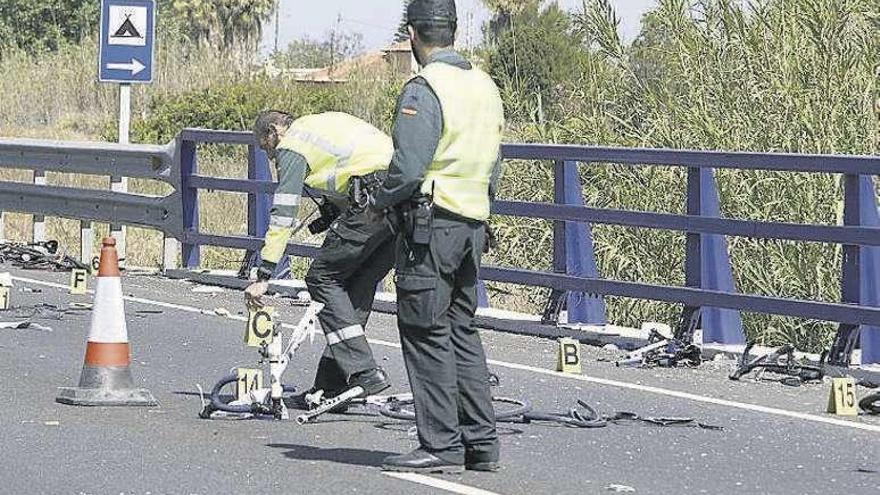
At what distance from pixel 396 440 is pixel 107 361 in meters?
1.79

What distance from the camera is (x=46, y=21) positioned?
67.2 m

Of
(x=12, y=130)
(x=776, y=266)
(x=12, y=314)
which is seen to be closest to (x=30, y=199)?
(x=12, y=314)

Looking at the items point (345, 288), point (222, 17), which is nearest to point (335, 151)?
point (345, 288)

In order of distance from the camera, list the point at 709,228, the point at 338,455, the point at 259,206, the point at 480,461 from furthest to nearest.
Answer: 1. the point at 259,206
2. the point at 709,228
3. the point at 338,455
4. the point at 480,461

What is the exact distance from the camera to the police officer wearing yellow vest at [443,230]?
787 cm

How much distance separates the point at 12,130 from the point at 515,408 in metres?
33.9

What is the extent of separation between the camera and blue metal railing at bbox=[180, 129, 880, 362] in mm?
11531

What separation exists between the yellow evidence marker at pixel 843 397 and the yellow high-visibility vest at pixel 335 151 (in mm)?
2711

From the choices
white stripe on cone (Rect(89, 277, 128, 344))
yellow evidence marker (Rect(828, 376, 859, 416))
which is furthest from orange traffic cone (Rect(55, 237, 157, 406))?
yellow evidence marker (Rect(828, 376, 859, 416))

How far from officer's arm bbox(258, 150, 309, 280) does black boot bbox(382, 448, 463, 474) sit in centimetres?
154

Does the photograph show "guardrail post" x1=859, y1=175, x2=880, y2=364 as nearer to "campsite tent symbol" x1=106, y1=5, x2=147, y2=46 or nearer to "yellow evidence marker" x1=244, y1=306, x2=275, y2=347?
"yellow evidence marker" x1=244, y1=306, x2=275, y2=347

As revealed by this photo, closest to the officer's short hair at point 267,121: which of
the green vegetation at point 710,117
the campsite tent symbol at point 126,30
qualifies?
the green vegetation at point 710,117

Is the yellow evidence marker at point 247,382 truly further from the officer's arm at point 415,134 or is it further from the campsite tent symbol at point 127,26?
the campsite tent symbol at point 127,26

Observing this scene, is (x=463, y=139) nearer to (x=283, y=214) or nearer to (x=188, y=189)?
(x=283, y=214)
